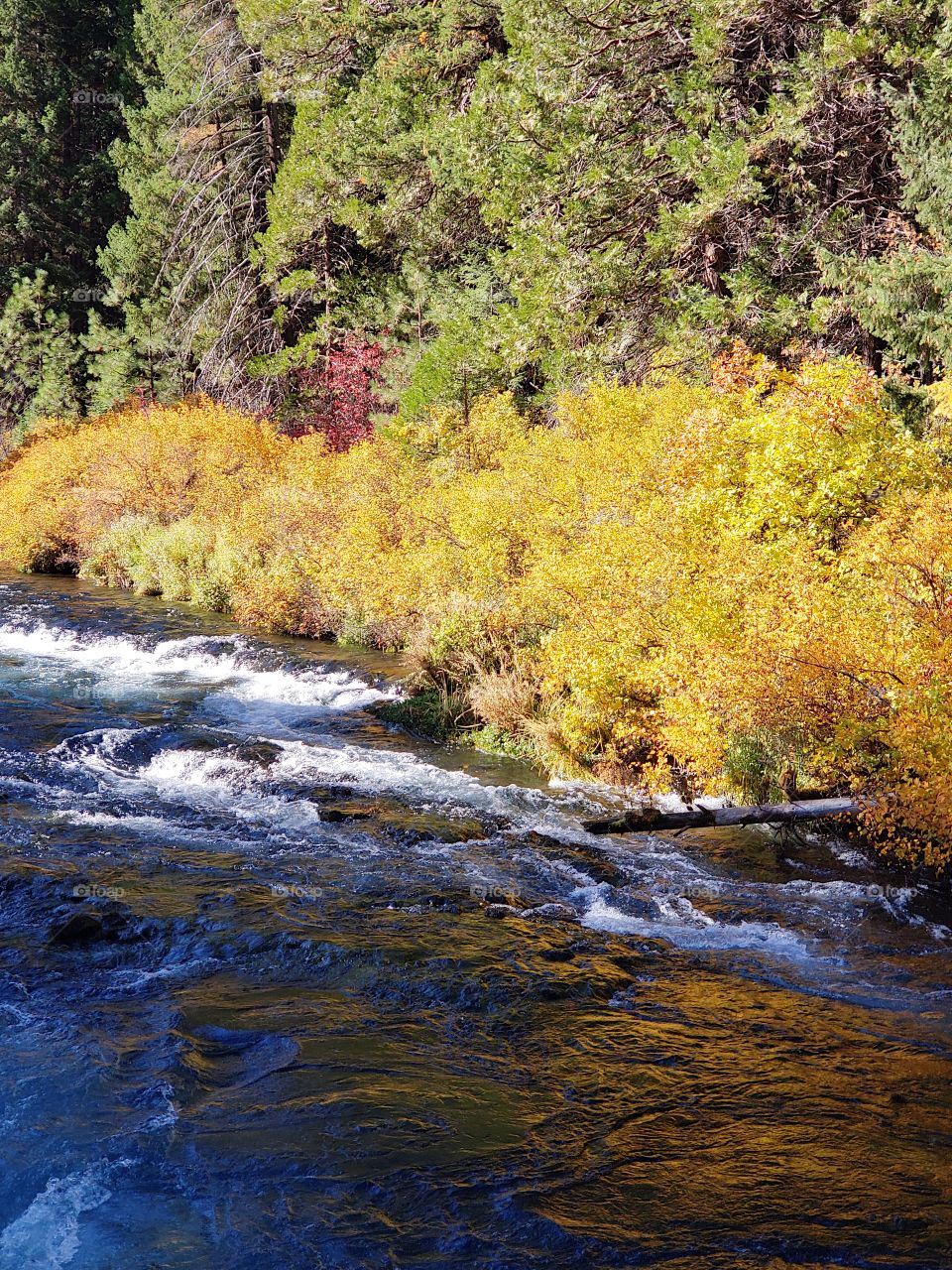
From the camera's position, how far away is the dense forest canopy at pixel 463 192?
50.5 ft

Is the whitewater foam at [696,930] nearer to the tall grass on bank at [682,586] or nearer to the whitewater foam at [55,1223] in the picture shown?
the tall grass on bank at [682,586]

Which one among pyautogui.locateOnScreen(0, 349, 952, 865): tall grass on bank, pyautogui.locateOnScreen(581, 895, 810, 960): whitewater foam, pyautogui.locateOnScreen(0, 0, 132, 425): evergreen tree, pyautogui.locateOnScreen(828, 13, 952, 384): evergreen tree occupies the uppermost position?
pyautogui.locateOnScreen(0, 0, 132, 425): evergreen tree

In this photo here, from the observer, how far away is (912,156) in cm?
1460

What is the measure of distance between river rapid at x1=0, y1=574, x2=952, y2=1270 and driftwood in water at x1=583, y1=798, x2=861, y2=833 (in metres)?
0.31

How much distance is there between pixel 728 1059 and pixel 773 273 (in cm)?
1378

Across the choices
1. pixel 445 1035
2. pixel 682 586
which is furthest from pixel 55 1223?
pixel 682 586

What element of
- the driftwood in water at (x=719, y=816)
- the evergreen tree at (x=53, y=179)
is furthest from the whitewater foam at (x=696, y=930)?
the evergreen tree at (x=53, y=179)

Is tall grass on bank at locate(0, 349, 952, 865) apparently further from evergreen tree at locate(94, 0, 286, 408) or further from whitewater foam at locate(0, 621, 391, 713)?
evergreen tree at locate(94, 0, 286, 408)

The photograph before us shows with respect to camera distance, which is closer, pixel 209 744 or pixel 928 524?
pixel 928 524

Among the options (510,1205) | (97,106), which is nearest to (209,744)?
(510,1205)

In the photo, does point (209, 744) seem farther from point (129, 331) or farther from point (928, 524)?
point (129, 331)

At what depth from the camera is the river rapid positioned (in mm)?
4113

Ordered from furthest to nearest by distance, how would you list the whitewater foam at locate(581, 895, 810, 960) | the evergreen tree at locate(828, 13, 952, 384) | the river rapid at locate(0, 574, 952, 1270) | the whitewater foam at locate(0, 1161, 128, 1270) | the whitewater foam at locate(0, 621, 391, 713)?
1. the evergreen tree at locate(828, 13, 952, 384)
2. the whitewater foam at locate(0, 621, 391, 713)
3. the whitewater foam at locate(581, 895, 810, 960)
4. the river rapid at locate(0, 574, 952, 1270)
5. the whitewater foam at locate(0, 1161, 128, 1270)

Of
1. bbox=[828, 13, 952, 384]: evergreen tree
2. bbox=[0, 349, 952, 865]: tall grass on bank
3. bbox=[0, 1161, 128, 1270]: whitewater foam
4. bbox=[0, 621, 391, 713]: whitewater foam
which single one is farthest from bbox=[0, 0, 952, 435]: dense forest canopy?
bbox=[0, 1161, 128, 1270]: whitewater foam
